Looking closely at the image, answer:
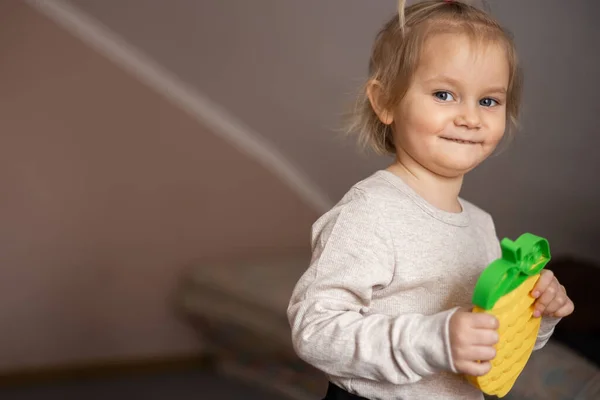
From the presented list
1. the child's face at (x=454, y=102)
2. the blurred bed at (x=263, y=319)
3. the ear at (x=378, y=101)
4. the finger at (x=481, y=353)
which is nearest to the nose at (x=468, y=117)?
the child's face at (x=454, y=102)

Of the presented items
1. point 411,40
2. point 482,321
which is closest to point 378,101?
point 411,40

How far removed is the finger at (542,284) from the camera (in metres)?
1.00

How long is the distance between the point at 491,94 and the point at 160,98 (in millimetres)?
2066

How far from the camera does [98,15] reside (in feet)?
9.52

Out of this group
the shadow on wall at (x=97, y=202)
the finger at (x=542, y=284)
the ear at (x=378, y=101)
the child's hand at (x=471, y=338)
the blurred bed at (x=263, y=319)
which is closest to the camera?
the child's hand at (x=471, y=338)

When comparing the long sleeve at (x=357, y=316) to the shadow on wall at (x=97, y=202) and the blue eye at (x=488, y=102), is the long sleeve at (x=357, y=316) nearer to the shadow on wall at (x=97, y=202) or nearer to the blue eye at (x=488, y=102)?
the blue eye at (x=488, y=102)

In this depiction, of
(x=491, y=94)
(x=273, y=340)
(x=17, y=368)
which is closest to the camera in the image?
(x=491, y=94)

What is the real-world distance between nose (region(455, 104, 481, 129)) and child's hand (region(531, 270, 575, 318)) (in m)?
0.21

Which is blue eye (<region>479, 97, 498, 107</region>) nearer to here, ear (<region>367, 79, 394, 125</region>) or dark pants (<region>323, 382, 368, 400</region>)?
ear (<region>367, 79, 394, 125</region>)

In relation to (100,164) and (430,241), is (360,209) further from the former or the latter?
(100,164)

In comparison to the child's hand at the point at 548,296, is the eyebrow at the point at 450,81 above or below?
above

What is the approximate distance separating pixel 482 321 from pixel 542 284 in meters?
0.18

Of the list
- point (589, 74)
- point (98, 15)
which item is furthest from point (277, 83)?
point (589, 74)

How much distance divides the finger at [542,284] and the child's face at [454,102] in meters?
0.17
